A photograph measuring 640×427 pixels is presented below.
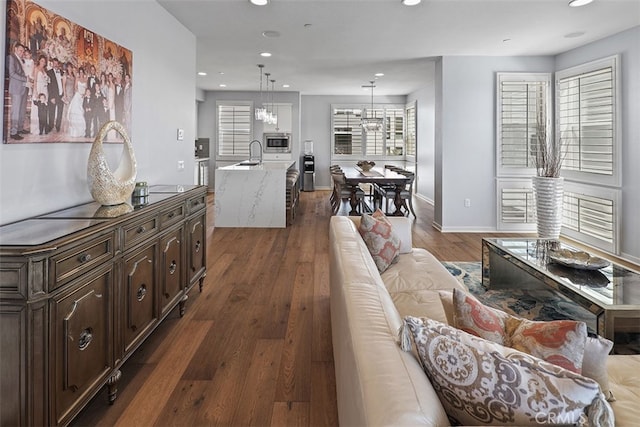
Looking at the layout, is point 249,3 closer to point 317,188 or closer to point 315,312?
point 315,312

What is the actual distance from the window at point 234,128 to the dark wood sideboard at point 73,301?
8.55 meters

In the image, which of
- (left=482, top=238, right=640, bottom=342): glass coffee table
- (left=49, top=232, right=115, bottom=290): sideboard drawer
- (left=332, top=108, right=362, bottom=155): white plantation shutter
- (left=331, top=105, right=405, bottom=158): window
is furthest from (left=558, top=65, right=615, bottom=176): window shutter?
(left=332, top=108, right=362, bottom=155): white plantation shutter

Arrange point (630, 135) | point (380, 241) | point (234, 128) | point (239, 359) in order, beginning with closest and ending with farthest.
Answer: point (239, 359)
point (380, 241)
point (630, 135)
point (234, 128)

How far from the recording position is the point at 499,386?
840mm

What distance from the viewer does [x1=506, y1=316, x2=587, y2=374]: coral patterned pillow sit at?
1.01m

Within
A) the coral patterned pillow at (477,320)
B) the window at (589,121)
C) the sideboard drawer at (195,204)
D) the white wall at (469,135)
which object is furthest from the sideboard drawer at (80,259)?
→ the window at (589,121)

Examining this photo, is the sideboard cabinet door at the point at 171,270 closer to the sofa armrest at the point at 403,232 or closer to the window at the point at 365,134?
the sofa armrest at the point at 403,232

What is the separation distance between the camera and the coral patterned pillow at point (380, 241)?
275 cm

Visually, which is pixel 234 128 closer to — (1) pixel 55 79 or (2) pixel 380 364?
(1) pixel 55 79

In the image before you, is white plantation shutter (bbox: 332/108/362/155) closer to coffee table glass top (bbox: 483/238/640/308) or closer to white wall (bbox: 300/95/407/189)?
white wall (bbox: 300/95/407/189)

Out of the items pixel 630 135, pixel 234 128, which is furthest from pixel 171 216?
pixel 234 128

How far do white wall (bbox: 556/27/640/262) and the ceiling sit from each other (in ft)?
0.72

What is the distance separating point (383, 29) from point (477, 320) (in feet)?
14.4

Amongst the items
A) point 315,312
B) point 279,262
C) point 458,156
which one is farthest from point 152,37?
point 458,156
